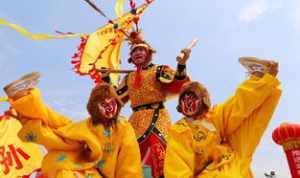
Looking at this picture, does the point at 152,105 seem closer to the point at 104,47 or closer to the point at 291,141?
the point at 291,141

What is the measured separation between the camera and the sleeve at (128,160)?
341 centimetres

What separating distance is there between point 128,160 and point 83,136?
0.41m

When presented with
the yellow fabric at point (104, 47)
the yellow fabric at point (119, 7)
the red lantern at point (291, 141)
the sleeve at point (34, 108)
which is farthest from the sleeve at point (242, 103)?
the yellow fabric at point (119, 7)

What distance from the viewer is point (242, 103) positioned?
10.7 feet

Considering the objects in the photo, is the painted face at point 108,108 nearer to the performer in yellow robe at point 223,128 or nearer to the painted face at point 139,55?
the performer in yellow robe at point 223,128

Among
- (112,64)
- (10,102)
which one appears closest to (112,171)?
(10,102)

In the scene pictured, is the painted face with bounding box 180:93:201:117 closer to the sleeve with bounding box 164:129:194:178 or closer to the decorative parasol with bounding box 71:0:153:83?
the sleeve with bounding box 164:129:194:178

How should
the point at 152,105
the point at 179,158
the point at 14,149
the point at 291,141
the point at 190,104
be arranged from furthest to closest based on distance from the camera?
the point at 14,149 → the point at 152,105 → the point at 291,141 → the point at 190,104 → the point at 179,158

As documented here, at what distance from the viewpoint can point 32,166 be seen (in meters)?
5.19

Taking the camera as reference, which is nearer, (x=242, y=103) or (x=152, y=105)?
(x=242, y=103)

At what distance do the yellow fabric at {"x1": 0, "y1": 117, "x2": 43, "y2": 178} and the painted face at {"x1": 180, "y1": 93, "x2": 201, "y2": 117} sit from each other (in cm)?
242

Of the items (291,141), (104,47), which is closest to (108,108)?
(291,141)

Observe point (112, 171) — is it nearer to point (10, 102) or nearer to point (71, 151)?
point (71, 151)

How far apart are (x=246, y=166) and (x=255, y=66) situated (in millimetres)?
750
